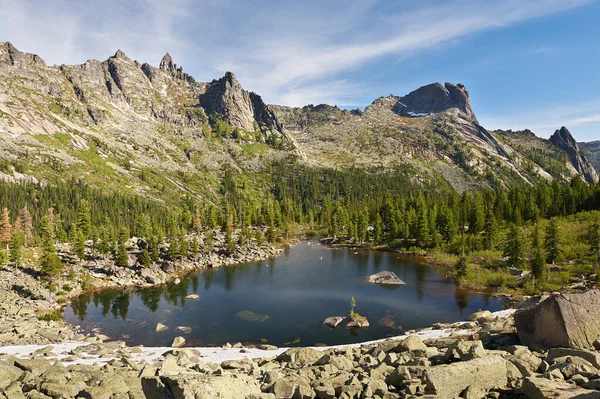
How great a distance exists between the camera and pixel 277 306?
59375 millimetres

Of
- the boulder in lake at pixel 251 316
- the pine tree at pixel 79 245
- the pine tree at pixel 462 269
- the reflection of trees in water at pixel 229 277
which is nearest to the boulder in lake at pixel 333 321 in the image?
the boulder in lake at pixel 251 316

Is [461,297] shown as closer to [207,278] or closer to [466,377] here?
[466,377]

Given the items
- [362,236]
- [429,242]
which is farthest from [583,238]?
[362,236]

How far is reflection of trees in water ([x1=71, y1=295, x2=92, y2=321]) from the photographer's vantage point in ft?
186

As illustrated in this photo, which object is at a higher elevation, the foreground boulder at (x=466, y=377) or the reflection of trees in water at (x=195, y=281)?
the foreground boulder at (x=466, y=377)

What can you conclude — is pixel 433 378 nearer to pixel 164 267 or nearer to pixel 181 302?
pixel 181 302

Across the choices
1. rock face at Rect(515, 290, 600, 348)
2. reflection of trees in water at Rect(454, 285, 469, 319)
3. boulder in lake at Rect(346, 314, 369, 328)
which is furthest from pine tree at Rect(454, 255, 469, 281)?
rock face at Rect(515, 290, 600, 348)

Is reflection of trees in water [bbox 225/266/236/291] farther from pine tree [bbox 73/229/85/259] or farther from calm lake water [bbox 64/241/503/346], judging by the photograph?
pine tree [bbox 73/229/85/259]

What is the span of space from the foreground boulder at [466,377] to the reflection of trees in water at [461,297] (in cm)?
3874

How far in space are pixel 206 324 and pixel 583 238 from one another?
292 ft

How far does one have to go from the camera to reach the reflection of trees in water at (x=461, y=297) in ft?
182

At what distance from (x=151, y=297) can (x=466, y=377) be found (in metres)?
63.3

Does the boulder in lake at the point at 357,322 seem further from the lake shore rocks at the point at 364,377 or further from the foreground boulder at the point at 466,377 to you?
the foreground boulder at the point at 466,377

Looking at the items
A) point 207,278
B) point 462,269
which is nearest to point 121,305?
point 207,278
